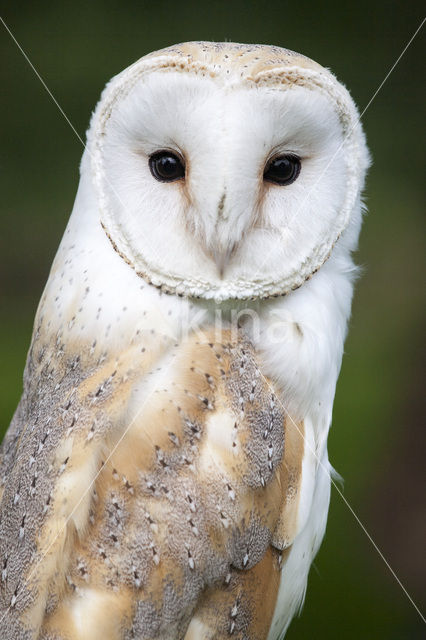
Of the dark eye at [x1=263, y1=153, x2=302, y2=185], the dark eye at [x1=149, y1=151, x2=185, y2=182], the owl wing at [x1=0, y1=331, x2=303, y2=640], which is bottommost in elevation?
the owl wing at [x1=0, y1=331, x2=303, y2=640]

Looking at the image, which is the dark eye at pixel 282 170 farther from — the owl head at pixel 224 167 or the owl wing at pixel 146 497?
the owl wing at pixel 146 497

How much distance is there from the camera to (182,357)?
4.39ft

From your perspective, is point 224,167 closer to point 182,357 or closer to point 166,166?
point 166,166

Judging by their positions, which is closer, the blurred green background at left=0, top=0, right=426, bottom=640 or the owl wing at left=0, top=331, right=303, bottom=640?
the owl wing at left=0, top=331, right=303, bottom=640

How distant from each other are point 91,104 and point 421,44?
1550 millimetres

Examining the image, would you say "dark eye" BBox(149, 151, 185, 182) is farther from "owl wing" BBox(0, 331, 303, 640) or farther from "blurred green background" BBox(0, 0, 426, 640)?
"blurred green background" BBox(0, 0, 426, 640)

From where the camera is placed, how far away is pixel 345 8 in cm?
340

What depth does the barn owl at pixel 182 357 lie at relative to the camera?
4.05 ft

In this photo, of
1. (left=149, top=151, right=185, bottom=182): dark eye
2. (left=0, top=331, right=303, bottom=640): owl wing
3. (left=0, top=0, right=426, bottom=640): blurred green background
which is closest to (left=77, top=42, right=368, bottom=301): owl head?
(left=149, top=151, right=185, bottom=182): dark eye

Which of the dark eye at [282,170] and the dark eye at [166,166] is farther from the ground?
the dark eye at [282,170]

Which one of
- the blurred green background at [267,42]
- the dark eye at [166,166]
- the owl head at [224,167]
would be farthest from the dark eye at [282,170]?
the blurred green background at [267,42]

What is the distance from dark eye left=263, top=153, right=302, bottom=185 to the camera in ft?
4.21

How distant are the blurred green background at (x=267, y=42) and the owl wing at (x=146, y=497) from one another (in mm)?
1677

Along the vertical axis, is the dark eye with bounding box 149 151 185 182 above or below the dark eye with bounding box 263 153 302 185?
below
